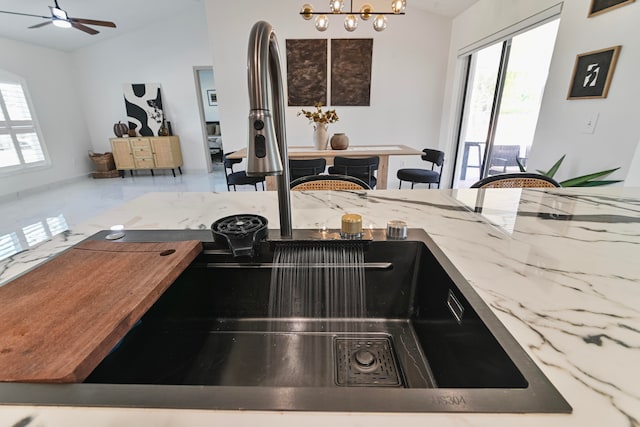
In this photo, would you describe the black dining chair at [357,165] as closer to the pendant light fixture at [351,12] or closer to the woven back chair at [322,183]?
the pendant light fixture at [351,12]

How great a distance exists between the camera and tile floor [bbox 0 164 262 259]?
3250 mm

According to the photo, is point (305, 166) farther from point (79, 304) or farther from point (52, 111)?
point (52, 111)

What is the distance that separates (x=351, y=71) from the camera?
470cm

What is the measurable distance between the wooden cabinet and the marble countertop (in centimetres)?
554

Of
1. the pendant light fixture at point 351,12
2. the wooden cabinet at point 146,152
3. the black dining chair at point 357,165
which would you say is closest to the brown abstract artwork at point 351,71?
the pendant light fixture at point 351,12

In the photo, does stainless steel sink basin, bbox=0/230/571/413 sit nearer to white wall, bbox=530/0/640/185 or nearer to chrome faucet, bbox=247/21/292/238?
chrome faucet, bbox=247/21/292/238

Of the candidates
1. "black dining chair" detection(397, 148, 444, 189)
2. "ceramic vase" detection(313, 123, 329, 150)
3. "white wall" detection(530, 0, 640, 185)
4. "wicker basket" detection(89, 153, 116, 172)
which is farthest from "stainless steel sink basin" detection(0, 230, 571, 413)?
"wicker basket" detection(89, 153, 116, 172)

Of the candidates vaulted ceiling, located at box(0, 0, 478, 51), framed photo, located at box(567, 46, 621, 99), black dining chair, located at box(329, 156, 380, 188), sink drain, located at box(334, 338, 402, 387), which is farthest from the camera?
vaulted ceiling, located at box(0, 0, 478, 51)

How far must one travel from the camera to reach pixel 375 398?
1.14 ft

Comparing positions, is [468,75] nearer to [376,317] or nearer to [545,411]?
[376,317]

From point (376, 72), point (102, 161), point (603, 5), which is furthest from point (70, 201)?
point (603, 5)

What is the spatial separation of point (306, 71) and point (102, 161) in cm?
470

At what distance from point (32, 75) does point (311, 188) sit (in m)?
6.48

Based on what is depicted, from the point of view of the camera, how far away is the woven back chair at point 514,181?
1.48m
